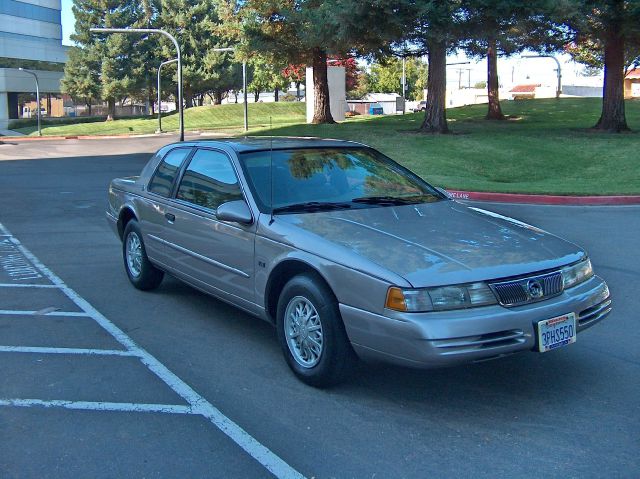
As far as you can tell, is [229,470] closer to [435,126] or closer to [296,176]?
[296,176]

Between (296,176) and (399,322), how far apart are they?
1891 mm

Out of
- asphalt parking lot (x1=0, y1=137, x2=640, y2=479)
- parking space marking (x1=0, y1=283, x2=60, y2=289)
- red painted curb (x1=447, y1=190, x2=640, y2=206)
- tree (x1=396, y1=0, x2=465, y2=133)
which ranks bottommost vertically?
asphalt parking lot (x1=0, y1=137, x2=640, y2=479)

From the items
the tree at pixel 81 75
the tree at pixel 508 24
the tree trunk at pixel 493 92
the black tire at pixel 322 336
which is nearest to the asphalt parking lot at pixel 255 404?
the black tire at pixel 322 336

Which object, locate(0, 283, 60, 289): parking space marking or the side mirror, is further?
locate(0, 283, 60, 289): parking space marking

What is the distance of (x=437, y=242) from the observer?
438 cm

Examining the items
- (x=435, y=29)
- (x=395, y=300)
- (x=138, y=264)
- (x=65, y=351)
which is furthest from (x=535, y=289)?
(x=435, y=29)

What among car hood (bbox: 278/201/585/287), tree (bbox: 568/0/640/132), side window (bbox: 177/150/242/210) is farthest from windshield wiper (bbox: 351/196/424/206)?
tree (bbox: 568/0/640/132)

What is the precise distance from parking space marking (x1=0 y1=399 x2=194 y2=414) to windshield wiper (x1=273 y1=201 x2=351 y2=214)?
5.09 ft

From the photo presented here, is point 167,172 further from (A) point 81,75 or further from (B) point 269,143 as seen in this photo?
(A) point 81,75

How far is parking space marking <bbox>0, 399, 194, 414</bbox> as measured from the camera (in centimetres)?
422

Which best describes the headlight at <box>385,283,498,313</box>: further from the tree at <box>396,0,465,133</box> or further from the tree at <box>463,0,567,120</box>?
the tree at <box>463,0,567,120</box>

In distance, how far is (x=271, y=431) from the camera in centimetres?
392

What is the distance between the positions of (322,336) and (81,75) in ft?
211

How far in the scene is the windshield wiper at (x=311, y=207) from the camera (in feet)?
16.5
